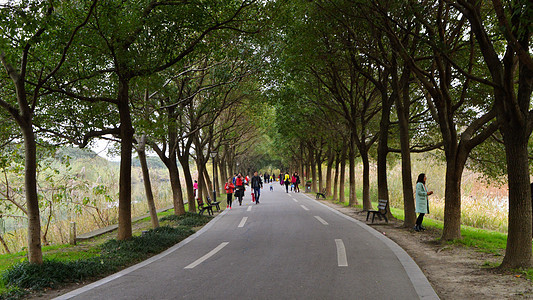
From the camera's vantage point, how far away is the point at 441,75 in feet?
30.7

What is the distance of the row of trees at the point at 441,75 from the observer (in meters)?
6.72

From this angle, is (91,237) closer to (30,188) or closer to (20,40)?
(30,188)

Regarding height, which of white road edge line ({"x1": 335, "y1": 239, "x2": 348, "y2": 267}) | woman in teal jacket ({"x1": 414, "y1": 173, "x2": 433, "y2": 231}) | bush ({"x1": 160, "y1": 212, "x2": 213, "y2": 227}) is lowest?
bush ({"x1": 160, "y1": 212, "x2": 213, "y2": 227})

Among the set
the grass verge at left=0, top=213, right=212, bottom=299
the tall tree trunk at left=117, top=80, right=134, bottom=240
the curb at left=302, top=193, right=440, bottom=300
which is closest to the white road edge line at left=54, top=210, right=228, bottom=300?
the grass verge at left=0, top=213, right=212, bottom=299

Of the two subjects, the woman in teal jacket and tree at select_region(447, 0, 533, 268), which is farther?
the woman in teal jacket

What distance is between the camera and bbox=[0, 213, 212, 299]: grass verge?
6531mm

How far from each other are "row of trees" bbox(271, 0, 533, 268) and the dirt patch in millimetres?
619

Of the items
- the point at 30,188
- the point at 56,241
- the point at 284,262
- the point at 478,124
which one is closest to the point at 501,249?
the point at 478,124

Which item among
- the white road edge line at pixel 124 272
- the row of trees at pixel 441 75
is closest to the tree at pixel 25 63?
the white road edge line at pixel 124 272

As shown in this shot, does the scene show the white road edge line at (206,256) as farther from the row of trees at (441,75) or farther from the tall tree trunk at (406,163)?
the tall tree trunk at (406,163)

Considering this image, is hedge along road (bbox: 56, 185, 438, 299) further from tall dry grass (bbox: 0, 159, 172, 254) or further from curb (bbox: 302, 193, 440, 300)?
tall dry grass (bbox: 0, 159, 172, 254)

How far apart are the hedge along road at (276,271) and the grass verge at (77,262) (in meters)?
0.43

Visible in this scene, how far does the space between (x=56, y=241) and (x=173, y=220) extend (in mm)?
4426

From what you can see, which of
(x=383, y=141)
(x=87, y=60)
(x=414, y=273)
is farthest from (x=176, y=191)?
(x=414, y=273)
